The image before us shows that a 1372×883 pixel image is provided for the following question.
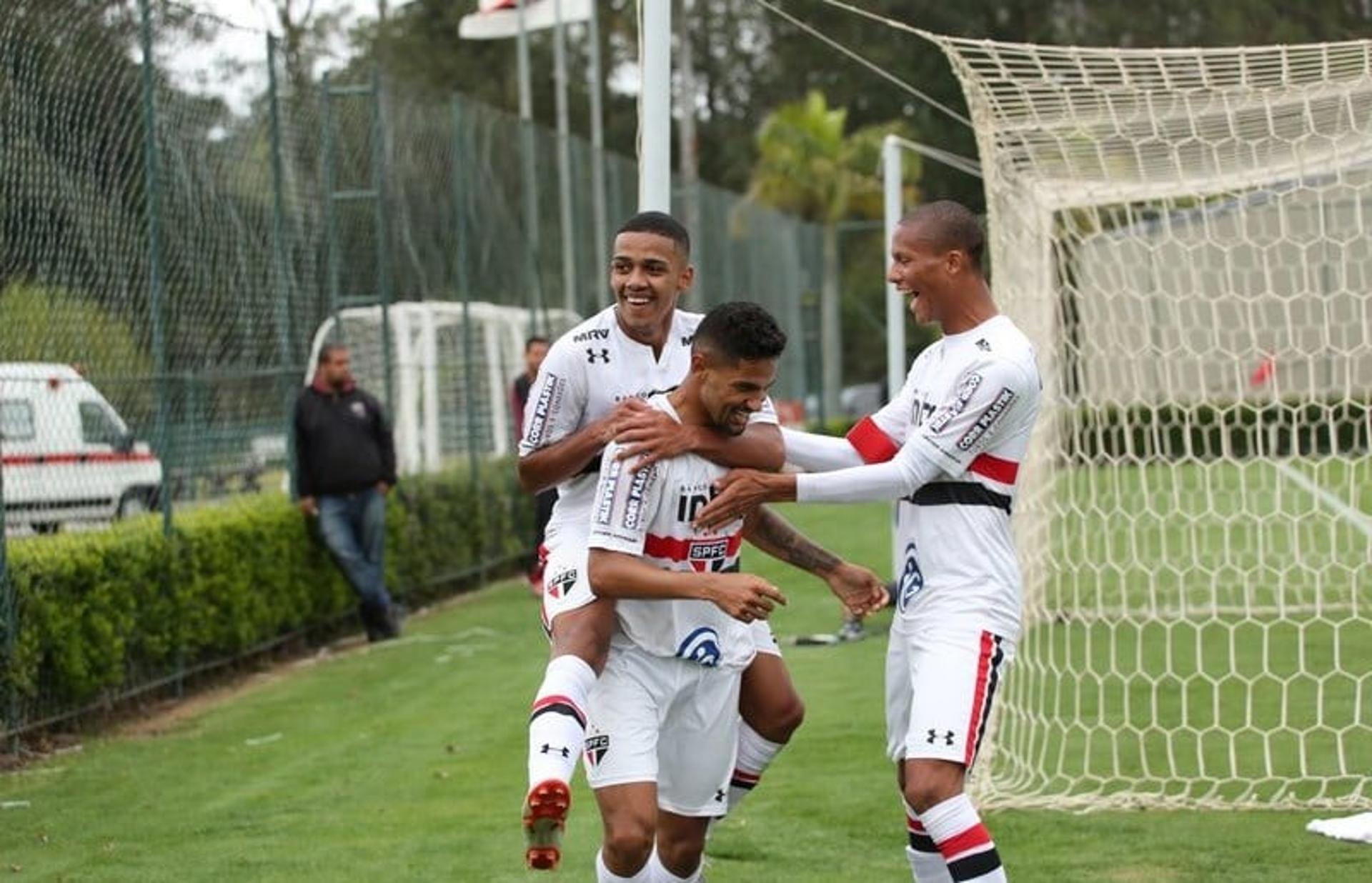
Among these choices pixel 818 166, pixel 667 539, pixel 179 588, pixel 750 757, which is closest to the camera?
pixel 667 539

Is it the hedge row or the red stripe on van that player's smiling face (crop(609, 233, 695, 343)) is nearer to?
the hedge row

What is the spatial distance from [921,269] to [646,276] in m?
0.82

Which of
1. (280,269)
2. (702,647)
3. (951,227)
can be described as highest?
(280,269)

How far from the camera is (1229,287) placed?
38.4 feet

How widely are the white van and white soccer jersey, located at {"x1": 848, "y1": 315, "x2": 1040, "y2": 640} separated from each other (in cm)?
585

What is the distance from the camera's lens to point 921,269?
6793 millimetres

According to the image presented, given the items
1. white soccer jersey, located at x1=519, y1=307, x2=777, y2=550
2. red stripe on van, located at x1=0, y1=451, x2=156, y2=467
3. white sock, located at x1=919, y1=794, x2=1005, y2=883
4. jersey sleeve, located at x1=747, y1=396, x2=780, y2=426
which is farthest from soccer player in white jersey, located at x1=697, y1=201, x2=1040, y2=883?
red stripe on van, located at x1=0, y1=451, x2=156, y2=467

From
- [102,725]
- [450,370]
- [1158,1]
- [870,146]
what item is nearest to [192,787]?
[102,725]

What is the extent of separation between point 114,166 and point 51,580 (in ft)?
8.99

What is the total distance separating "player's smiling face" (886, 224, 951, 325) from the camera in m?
6.79

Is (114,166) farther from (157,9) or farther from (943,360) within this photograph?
(943,360)

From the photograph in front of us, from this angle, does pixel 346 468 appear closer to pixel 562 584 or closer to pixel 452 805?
pixel 452 805

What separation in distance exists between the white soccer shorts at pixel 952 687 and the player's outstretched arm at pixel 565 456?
3.54 ft

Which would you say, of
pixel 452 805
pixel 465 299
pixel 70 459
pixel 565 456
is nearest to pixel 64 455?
pixel 70 459
